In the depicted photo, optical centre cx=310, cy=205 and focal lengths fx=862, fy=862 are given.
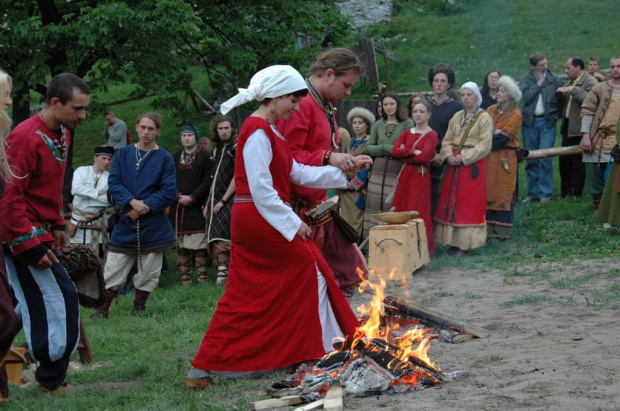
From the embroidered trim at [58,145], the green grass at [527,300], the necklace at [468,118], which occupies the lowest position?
the green grass at [527,300]

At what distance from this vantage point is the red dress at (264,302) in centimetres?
527

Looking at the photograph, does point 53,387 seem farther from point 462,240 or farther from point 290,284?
point 462,240

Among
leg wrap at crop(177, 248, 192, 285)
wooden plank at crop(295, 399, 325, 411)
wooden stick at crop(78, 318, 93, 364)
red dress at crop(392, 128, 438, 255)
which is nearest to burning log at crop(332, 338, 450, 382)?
wooden plank at crop(295, 399, 325, 411)

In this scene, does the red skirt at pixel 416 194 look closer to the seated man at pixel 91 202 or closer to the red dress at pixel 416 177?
the red dress at pixel 416 177

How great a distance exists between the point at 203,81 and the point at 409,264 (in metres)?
13.5

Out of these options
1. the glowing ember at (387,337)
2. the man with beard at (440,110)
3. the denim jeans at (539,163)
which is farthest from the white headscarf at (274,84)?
the denim jeans at (539,163)

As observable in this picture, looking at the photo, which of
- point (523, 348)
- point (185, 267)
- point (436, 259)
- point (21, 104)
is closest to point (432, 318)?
point (523, 348)

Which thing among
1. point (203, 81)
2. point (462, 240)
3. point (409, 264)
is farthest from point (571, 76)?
point (203, 81)

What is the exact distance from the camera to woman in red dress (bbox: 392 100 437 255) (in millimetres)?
10273

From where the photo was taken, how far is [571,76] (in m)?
12.9

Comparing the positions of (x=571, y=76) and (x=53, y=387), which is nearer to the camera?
(x=53, y=387)

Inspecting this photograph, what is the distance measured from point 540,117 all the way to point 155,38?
592 cm

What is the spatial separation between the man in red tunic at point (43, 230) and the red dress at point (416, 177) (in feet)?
17.5

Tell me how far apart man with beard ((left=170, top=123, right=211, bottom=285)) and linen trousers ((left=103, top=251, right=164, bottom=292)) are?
1803mm
